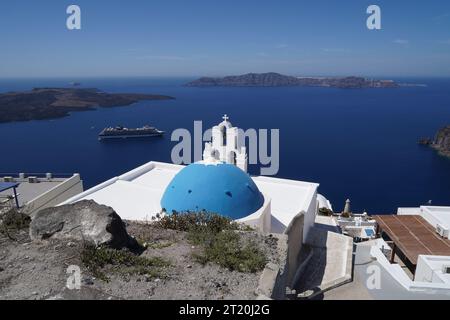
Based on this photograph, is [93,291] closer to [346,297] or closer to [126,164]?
[346,297]

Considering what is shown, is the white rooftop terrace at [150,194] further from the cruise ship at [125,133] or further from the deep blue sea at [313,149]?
the cruise ship at [125,133]

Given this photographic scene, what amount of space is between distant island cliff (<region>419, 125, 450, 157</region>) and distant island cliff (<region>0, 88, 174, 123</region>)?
8071cm

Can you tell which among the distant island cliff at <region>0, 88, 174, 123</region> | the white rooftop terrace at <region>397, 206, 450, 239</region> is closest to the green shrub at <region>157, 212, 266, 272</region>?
the white rooftop terrace at <region>397, 206, 450, 239</region>

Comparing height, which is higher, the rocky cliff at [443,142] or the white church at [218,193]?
the white church at [218,193]

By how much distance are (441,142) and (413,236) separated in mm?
49733

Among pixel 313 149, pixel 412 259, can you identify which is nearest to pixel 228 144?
pixel 412 259

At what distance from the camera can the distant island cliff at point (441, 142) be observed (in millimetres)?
54188

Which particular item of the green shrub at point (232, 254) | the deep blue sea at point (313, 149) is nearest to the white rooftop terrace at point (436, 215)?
the green shrub at point (232, 254)

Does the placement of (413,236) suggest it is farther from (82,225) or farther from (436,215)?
(82,225)

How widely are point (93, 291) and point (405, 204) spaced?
36259 millimetres

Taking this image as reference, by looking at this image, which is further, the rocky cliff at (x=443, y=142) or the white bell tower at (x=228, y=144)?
the rocky cliff at (x=443, y=142)

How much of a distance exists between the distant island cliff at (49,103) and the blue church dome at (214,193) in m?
82.5

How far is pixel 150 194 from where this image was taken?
12336 millimetres

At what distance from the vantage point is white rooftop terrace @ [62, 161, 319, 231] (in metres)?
11.0
